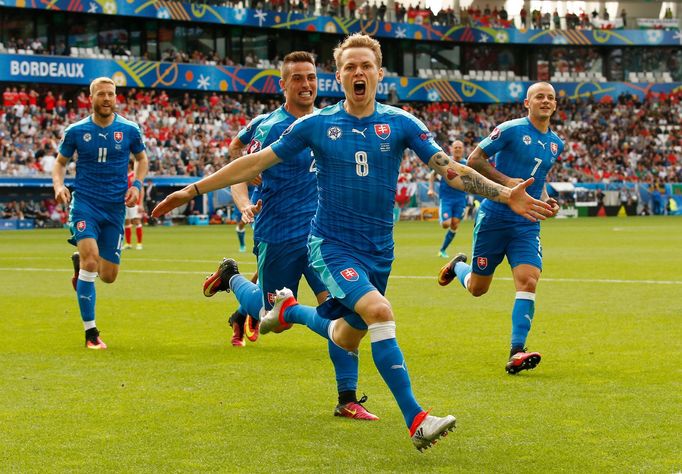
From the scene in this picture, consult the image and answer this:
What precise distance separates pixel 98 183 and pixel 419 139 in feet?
18.2

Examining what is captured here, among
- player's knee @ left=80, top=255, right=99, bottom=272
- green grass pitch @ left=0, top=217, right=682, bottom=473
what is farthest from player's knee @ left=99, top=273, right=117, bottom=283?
green grass pitch @ left=0, top=217, right=682, bottom=473

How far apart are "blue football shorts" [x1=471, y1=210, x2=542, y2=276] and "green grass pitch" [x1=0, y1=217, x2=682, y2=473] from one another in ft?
2.86

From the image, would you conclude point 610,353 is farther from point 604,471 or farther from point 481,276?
point 604,471

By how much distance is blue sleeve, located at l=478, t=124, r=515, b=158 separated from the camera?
987 centimetres

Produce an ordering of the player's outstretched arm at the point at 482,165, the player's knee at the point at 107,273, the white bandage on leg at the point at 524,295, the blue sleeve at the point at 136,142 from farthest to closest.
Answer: the blue sleeve at the point at 136,142
the player's knee at the point at 107,273
the player's outstretched arm at the point at 482,165
the white bandage on leg at the point at 524,295

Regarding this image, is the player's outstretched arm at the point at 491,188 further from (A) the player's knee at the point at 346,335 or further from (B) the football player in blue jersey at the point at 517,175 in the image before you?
(B) the football player in blue jersey at the point at 517,175

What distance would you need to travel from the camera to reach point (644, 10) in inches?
3105

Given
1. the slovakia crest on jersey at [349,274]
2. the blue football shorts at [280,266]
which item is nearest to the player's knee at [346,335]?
the slovakia crest on jersey at [349,274]

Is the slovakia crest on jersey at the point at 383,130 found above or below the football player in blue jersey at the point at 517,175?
above

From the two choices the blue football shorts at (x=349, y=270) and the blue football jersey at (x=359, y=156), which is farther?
the blue football jersey at (x=359, y=156)

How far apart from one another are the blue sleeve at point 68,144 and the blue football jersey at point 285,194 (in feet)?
10.7

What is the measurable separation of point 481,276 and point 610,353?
54.2 inches

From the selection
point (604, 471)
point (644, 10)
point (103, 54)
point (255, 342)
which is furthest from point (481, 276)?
point (644, 10)

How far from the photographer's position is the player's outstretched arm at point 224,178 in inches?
248
